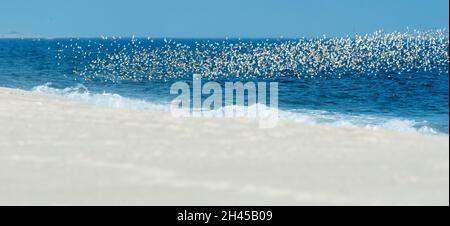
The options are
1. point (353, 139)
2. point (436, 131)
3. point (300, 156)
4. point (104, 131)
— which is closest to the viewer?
point (300, 156)

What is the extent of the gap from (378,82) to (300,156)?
1913 inches

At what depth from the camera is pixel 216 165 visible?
283 inches

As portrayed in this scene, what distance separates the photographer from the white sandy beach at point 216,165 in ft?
19.7

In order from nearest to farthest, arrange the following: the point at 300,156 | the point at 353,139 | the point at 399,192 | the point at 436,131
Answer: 1. the point at 399,192
2. the point at 300,156
3. the point at 353,139
4. the point at 436,131

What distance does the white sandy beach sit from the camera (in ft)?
19.7

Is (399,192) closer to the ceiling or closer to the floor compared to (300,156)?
closer to the floor

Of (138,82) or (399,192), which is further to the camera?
(138,82)

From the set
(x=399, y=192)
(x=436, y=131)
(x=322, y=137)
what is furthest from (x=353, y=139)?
(x=436, y=131)

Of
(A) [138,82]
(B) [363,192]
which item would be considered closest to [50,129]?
(B) [363,192]

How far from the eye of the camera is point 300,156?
299 inches
